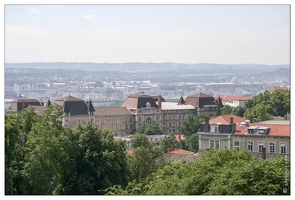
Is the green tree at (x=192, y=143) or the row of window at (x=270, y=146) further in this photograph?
the green tree at (x=192, y=143)

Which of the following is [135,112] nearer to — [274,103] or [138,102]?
[138,102]

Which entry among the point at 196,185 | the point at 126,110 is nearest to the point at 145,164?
the point at 196,185

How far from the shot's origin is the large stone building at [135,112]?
357 feet

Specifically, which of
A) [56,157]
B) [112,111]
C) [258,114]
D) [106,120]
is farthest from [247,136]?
[112,111]

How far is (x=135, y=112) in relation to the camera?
120 m

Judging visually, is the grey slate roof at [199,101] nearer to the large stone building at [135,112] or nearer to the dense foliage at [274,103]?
the large stone building at [135,112]

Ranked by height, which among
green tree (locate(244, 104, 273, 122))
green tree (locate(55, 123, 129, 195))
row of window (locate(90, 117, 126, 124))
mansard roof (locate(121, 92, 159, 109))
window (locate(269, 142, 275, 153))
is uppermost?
green tree (locate(55, 123, 129, 195))

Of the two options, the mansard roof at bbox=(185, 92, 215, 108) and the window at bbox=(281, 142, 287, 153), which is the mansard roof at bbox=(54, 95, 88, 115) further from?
the window at bbox=(281, 142, 287, 153)

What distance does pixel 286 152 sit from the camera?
47469 mm

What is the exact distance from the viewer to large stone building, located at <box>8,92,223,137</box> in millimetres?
108750

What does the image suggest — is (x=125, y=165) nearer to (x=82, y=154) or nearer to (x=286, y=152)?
(x=82, y=154)

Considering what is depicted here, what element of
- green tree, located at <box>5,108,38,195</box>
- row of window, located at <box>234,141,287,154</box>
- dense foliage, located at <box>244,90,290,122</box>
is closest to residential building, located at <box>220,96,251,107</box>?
dense foliage, located at <box>244,90,290,122</box>

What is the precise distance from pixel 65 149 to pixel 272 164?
9550mm

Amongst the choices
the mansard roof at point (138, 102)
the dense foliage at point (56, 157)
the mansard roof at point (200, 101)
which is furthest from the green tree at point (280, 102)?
the dense foliage at point (56, 157)
